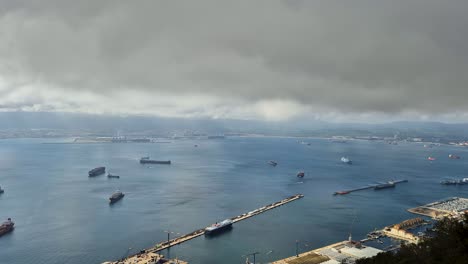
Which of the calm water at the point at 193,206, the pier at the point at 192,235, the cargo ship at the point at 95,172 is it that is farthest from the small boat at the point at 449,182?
the cargo ship at the point at 95,172

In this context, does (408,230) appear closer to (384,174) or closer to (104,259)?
(104,259)

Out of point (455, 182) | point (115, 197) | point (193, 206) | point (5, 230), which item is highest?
point (455, 182)

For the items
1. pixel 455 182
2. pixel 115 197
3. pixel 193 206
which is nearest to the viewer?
pixel 193 206

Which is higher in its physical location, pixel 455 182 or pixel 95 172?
pixel 95 172

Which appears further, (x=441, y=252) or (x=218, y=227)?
(x=218, y=227)

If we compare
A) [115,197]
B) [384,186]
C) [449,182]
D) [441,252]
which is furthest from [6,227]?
[449,182]

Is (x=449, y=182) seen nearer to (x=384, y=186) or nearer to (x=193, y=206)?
(x=384, y=186)

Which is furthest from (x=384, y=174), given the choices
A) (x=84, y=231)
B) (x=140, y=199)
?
(x=84, y=231)

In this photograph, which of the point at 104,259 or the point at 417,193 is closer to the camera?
the point at 104,259
